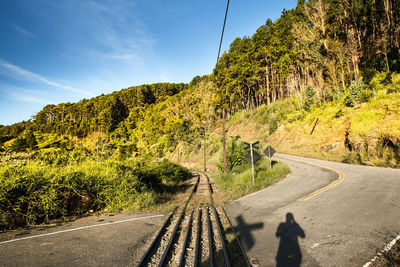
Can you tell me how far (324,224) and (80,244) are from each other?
7.19 meters

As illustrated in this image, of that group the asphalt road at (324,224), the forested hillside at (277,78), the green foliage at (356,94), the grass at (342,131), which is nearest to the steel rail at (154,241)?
the asphalt road at (324,224)

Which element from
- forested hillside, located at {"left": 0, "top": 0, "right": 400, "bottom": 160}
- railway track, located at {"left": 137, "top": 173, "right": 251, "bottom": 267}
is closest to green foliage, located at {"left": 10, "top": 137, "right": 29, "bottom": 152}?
forested hillside, located at {"left": 0, "top": 0, "right": 400, "bottom": 160}

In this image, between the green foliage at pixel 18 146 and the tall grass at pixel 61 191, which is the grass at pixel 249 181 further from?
the green foliage at pixel 18 146

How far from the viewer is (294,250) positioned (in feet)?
14.4

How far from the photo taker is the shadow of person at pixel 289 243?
4.05 m

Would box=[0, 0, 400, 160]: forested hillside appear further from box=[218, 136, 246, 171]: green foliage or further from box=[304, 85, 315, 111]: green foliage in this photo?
box=[218, 136, 246, 171]: green foliage

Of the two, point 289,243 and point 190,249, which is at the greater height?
point 289,243

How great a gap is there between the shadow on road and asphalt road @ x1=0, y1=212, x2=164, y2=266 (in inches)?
114

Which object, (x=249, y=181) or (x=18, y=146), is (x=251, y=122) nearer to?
(x=249, y=181)

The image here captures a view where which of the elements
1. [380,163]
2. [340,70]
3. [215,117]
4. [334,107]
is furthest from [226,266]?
[215,117]

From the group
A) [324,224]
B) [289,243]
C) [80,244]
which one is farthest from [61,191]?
[324,224]

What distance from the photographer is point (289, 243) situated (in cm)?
470

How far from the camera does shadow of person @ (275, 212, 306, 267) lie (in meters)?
4.05

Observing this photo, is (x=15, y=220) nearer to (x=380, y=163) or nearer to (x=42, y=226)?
(x=42, y=226)
